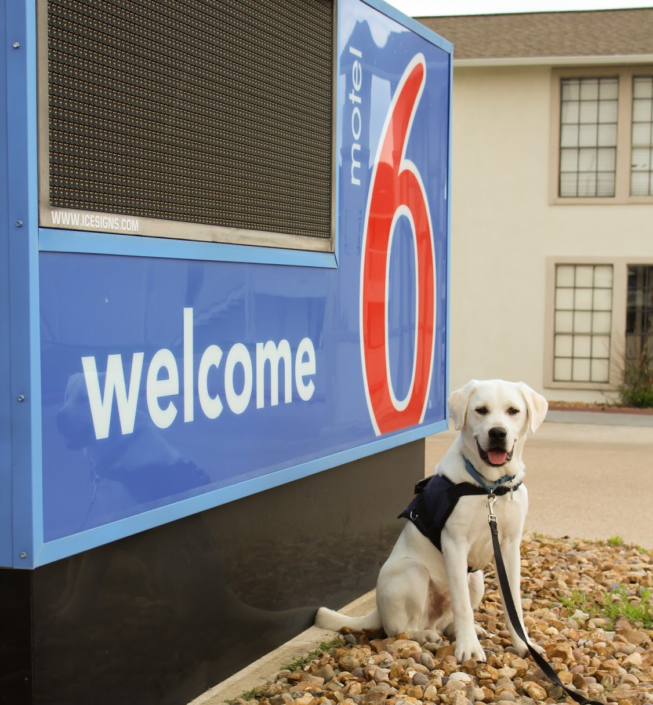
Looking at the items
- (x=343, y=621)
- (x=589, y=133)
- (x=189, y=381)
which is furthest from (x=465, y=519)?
(x=589, y=133)

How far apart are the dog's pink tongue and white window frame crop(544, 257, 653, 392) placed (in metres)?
15.5

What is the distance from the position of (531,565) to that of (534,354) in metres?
13.6

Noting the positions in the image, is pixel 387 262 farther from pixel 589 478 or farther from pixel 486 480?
pixel 589 478

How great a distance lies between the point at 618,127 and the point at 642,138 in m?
0.54

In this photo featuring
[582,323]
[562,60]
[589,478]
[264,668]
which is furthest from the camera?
[582,323]

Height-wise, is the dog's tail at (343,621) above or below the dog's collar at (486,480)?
below

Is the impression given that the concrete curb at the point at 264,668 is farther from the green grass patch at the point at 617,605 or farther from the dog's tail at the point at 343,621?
the green grass patch at the point at 617,605

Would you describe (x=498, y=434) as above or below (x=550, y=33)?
below

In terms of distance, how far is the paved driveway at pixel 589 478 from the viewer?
27.8 feet

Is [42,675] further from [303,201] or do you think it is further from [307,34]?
[307,34]

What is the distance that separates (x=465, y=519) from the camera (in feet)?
15.6

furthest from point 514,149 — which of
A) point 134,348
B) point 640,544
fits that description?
point 134,348

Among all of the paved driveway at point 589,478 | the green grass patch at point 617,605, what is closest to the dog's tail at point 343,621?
the green grass patch at point 617,605

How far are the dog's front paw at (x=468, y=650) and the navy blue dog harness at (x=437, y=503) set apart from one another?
0.46 m
